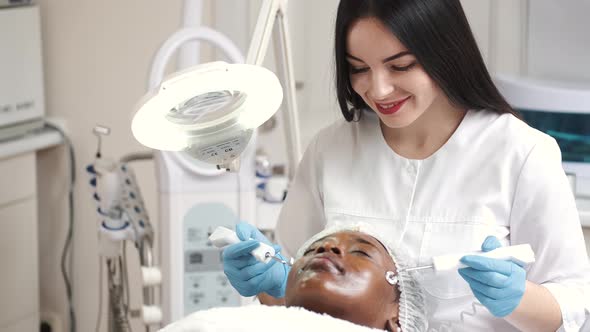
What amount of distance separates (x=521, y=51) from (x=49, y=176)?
1.52 m

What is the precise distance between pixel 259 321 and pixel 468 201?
520 millimetres

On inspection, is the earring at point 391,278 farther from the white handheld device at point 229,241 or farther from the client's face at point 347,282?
the white handheld device at point 229,241

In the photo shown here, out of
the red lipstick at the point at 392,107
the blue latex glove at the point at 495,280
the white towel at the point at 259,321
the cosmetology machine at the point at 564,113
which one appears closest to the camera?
the white towel at the point at 259,321

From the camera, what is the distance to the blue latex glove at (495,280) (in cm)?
135

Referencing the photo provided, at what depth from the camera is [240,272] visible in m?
1.57

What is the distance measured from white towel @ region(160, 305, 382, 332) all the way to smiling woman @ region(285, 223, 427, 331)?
9 cm

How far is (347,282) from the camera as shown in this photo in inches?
56.1

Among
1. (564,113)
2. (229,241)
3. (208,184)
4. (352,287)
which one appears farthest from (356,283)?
(564,113)

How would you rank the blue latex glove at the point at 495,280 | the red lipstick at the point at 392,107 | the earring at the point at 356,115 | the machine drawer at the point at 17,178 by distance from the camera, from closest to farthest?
the blue latex glove at the point at 495,280 < the red lipstick at the point at 392,107 < the earring at the point at 356,115 < the machine drawer at the point at 17,178

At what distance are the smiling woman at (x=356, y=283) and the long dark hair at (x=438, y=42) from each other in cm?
30

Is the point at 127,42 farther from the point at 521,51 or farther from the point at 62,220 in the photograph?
the point at 521,51

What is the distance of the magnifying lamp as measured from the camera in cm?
131

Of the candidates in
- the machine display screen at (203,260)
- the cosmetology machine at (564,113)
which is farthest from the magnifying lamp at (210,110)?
the cosmetology machine at (564,113)

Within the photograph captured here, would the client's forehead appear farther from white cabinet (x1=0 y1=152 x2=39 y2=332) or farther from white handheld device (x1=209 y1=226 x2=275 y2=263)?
white cabinet (x1=0 y1=152 x2=39 y2=332)
